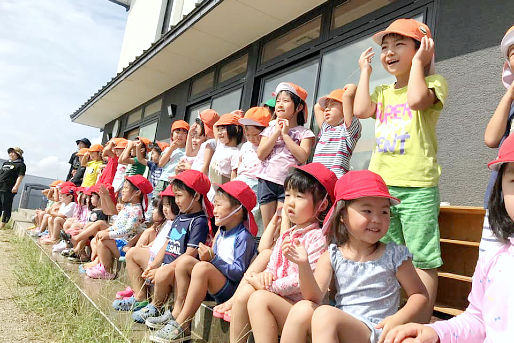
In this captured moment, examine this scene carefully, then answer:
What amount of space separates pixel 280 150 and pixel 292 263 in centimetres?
154

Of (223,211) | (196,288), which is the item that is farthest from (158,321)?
(223,211)

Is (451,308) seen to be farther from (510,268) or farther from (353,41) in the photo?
(353,41)

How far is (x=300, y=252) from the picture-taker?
1.77 meters

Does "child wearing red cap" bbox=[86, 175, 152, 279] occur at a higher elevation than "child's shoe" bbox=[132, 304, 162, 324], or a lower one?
higher

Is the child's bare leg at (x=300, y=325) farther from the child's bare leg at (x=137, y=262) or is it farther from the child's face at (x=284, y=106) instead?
the child's face at (x=284, y=106)

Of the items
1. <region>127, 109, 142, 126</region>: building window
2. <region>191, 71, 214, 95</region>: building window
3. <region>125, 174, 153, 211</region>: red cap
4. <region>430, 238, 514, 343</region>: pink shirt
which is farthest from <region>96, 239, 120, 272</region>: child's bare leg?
<region>127, 109, 142, 126</region>: building window

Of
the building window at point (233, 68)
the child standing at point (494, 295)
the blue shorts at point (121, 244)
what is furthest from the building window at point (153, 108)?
the child standing at point (494, 295)

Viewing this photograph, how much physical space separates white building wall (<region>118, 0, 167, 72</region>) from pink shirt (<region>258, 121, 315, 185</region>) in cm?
927

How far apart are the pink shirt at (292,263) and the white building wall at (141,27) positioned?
10680 mm

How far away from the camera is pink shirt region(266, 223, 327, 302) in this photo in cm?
212

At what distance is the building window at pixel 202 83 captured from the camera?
7950mm

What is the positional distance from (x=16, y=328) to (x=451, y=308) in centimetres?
325

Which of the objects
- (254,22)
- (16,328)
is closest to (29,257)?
(16,328)

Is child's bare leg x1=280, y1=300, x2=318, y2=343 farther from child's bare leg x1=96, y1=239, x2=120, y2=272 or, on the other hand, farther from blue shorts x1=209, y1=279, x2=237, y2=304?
child's bare leg x1=96, y1=239, x2=120, y2=272
